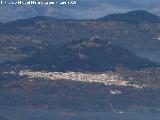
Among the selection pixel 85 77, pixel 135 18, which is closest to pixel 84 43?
pixel 85 77

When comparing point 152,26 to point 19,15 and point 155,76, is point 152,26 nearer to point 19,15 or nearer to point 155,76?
point 155,76

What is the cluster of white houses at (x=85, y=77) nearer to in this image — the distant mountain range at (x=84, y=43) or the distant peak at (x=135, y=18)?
the distant mountain range at (x=84, y=43)

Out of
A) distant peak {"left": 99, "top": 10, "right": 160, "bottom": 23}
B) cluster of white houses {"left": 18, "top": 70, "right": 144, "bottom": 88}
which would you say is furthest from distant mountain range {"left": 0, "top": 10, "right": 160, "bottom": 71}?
cluster of white houses {"left": 18, "top": 70, "right": 144, "bottom": 88}

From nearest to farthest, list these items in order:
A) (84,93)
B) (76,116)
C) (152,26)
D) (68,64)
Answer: (76,116) < (84,93) < (68,64) < (152,26)

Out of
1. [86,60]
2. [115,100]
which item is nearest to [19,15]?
[86,60]

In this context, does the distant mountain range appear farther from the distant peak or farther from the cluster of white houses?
the cluster of white houses

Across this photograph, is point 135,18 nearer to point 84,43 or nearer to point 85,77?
point 84,43
